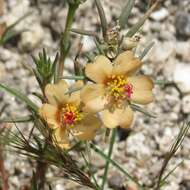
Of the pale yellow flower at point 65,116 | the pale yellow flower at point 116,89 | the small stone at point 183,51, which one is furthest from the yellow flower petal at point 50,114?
the small stone at point 183,51

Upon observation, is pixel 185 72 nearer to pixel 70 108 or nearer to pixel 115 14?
pixel 115 14

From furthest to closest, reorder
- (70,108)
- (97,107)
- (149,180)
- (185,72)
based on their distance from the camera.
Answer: (185,72) < (149,180) < (70,108) < (97,107)

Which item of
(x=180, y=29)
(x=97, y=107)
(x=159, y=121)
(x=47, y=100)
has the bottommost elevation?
(x=97, y=107)

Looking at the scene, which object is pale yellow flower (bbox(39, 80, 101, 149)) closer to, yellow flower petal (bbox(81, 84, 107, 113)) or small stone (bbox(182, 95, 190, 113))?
yellow flower petal (bbox(81, 84, 107, 113))

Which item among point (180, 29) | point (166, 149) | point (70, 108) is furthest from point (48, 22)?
point (70, 108)

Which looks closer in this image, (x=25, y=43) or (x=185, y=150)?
(x=185, y=150)

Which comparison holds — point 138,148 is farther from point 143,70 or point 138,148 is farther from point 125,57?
point 125,57

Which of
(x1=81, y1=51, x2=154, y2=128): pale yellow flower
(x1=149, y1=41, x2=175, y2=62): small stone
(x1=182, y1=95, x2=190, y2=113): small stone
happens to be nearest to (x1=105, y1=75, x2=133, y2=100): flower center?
(x1=81, y1=51, x2=154, y2=128): pale yellow flower
